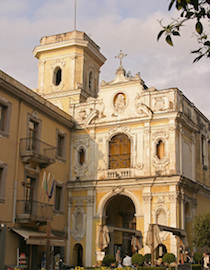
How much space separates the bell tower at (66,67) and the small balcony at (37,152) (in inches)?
248

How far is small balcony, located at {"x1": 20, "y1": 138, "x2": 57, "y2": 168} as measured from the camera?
79.9ft

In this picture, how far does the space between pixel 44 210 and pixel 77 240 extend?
4306 millimetres

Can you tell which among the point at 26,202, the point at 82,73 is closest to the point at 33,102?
the point at 26,202

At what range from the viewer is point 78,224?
94.4ft

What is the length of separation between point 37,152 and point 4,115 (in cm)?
329

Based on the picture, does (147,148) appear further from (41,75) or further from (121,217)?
(41,75)

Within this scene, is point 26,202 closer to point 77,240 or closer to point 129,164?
point 77,240

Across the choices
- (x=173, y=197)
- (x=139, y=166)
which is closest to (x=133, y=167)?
(x=139, y=166)

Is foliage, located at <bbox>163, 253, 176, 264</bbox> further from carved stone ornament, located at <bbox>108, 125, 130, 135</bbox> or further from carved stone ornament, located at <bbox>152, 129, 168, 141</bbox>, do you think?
carved stone ornament, located at <bbox>108, 125, 130, 135</bbox>

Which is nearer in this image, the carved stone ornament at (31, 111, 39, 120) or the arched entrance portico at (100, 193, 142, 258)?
the carved stone ornament at (31, 111, 39, 120)

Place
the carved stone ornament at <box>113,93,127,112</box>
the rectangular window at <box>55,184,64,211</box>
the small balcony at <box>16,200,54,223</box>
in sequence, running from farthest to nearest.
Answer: the carved stone ornament at <box>113,93,127,112</box>
the rectangular window at <box>55,184,64,211</box>
the small balcony at <box>16,200,54,223</box>

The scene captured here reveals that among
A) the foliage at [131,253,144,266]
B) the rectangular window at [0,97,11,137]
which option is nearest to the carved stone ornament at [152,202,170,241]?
the foliage at [131,253,144,266]

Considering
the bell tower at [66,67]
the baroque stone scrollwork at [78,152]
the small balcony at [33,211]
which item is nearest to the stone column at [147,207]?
the baroque stone scrollwork at [78,152]

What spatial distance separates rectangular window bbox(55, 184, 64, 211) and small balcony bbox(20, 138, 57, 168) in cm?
247
